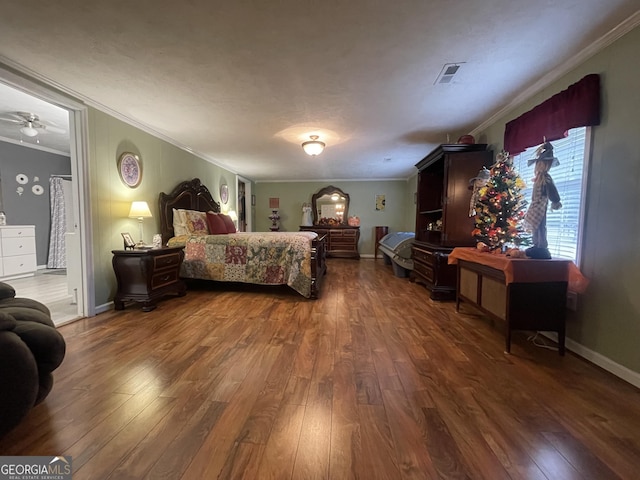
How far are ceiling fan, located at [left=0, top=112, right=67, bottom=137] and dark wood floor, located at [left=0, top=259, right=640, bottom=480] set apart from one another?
9.72 ft

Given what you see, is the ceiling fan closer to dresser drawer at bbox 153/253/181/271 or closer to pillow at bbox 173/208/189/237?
pillow at bbox 173/208/189/237

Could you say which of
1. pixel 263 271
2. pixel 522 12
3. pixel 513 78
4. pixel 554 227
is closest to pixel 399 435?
pixel 554 227

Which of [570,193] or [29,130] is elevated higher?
[29,130]

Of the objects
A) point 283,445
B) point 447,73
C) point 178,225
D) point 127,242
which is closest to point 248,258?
point 178,225

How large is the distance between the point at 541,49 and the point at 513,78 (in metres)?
0.41

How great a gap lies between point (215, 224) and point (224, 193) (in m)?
1.77

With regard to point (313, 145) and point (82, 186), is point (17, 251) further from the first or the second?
point (313, 145)

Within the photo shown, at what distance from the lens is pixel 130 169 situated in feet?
10.6

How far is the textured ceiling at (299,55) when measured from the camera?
1.52 meters

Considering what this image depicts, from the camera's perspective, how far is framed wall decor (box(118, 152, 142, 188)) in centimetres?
311

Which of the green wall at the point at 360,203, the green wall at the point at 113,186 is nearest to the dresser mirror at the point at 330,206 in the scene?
the green wall at the point at 360,203

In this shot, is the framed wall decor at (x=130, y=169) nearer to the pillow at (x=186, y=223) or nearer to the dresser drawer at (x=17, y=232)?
the pillow at (x=186, y=223)

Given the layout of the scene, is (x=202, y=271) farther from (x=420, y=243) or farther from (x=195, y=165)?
(x=420, y=243)

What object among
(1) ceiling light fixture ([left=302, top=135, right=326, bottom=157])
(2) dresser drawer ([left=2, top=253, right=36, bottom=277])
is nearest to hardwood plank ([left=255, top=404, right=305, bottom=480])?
(1) ceiling light fixture ([left=302, top=135, right=326, bottom=157])
